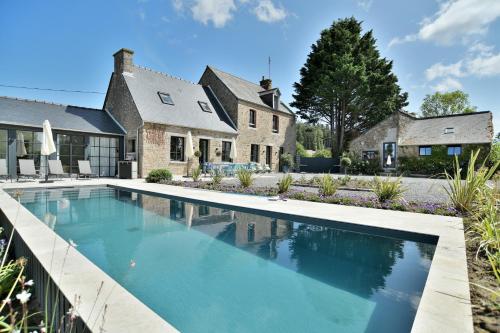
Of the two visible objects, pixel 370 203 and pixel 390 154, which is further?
pixel 390 154

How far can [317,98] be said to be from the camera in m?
26.3

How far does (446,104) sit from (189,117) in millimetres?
39080

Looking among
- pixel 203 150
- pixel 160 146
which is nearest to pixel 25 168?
pixel 160 146

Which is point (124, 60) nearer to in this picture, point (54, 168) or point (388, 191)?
point (54, 168)

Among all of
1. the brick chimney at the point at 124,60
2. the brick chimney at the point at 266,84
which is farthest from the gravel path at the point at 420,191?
the brick chimney at the point at 266,84

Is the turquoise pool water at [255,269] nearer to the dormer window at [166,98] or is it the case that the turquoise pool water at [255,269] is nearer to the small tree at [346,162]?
the dormer window at [166,98]

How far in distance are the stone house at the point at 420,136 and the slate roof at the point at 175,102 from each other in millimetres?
11980

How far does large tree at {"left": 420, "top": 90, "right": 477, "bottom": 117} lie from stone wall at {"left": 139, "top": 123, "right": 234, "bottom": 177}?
37334mm

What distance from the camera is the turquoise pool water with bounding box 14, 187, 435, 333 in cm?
269

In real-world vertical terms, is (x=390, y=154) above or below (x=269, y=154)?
above

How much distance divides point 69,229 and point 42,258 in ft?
11.1

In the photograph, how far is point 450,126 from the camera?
20703 mm

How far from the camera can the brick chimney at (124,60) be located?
15719mm

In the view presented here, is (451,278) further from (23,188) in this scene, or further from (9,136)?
(9,136)
